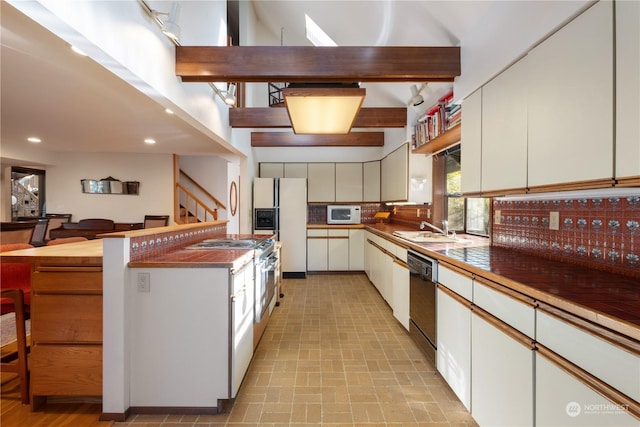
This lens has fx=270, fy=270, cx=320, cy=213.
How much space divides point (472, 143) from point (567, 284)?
123 cm

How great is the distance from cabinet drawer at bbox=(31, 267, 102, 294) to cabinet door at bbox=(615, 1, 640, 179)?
263 cm

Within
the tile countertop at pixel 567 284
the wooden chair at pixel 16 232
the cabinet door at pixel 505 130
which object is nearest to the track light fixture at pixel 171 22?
the cabinet door at pixel 505 130

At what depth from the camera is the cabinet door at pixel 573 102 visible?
1086mm

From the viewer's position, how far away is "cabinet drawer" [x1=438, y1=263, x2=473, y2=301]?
1558 millimetres

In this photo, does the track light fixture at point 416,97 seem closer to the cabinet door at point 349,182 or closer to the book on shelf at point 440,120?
the book on shelf at point 440,120

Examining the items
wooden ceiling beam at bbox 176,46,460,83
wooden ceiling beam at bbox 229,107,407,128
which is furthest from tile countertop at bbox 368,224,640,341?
wooden ceiling beam at bbox 229,107,407,128

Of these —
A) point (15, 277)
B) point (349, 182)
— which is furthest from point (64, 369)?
point (349, 182)

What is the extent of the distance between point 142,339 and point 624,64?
8.82ft

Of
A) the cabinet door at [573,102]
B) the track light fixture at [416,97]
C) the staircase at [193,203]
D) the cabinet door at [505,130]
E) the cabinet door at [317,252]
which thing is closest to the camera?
the cabinet door at [573,102]

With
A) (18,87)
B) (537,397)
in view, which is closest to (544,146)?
(537,397)

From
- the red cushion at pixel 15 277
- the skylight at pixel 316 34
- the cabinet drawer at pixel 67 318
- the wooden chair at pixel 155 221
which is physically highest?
the skylight at pixel 316 34

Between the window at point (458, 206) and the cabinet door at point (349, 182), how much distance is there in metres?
2.05

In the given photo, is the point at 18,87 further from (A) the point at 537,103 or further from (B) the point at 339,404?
(A) the point at 537,103

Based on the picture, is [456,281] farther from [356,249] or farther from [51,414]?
[356,249]
